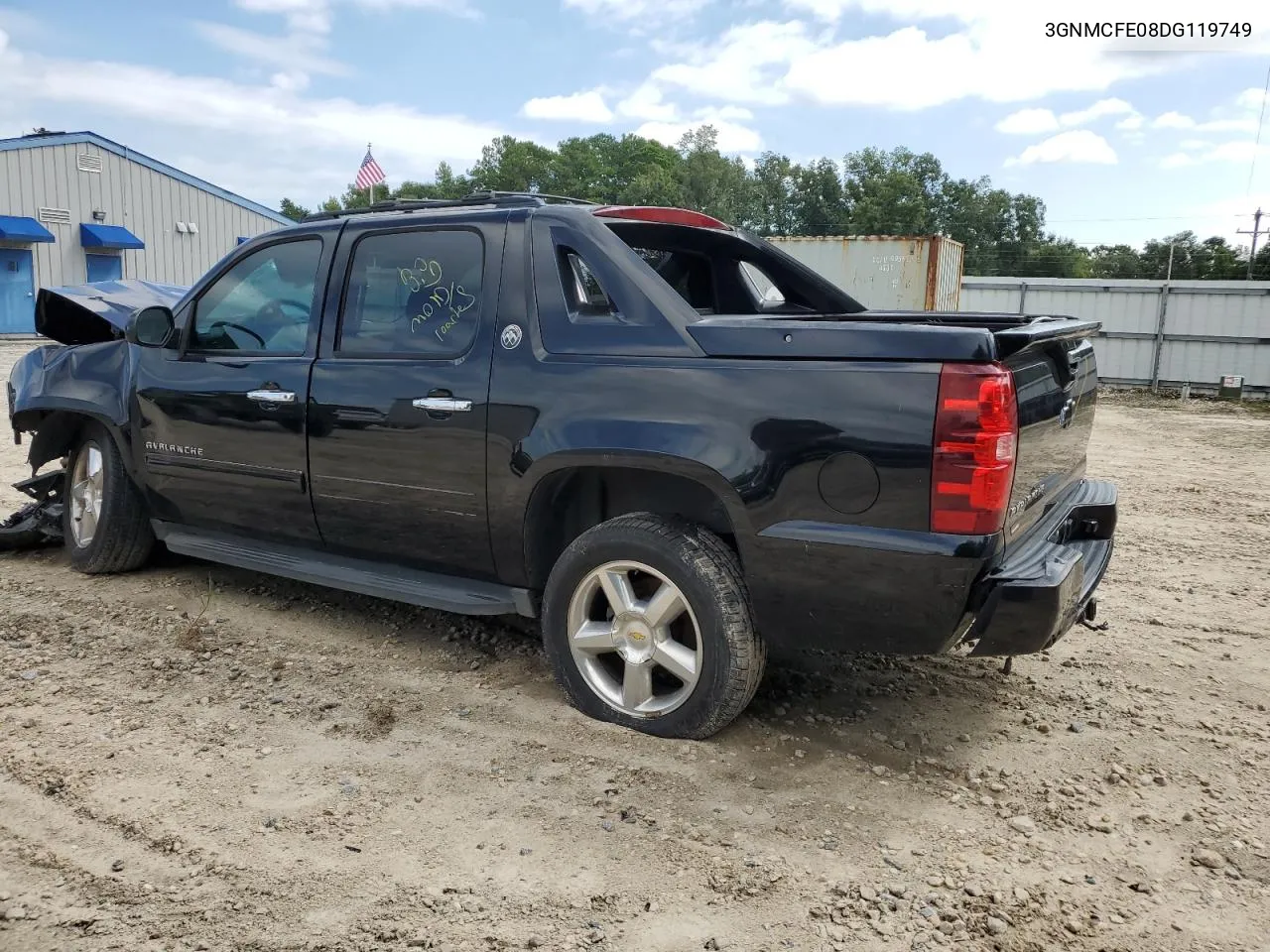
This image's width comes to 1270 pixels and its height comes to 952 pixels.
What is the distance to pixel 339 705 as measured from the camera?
3.78 m

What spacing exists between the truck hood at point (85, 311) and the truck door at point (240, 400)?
61 cm

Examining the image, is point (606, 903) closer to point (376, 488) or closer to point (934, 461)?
point (934, 461)

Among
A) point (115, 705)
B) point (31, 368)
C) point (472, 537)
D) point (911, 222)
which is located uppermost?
point (911, 222)

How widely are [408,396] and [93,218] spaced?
28.4 metres

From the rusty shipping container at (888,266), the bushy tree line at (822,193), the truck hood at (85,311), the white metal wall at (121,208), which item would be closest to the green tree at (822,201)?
the bushy tree line at (822,193)

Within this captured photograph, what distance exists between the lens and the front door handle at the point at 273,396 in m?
4.20

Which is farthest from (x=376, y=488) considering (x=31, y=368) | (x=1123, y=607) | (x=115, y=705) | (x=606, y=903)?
(x=1123, y=607)

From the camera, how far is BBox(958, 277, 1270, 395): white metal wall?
18812mm

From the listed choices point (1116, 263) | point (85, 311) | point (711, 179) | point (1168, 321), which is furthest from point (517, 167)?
point (85, 311)

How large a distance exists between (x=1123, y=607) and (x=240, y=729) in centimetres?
414

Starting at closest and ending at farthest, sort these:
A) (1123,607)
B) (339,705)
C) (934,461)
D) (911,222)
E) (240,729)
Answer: (934,461) → (240,729) → (339,705) → (1123,607) → (911,222)

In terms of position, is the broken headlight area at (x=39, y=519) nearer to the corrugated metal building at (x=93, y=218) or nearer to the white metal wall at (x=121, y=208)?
the corrugated metal building at (x=93, y=218)

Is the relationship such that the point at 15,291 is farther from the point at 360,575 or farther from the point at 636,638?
the point at 636,638

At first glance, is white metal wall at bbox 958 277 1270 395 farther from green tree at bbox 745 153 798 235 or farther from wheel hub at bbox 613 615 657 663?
green tree at bbox 745 153 798 235
